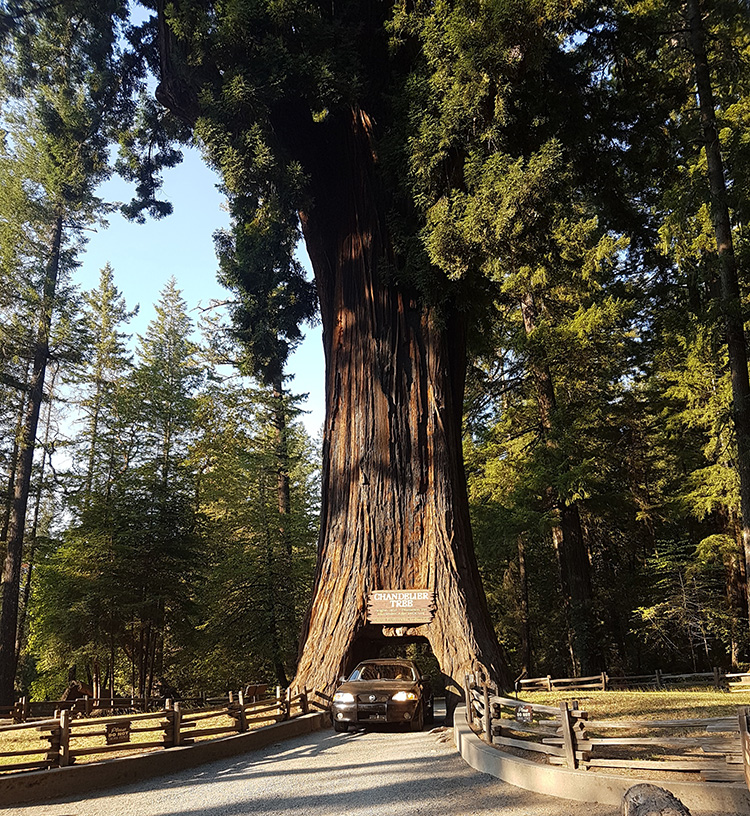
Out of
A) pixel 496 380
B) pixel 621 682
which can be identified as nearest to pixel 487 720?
pixel 621 682

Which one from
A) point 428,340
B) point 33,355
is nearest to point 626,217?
point 428,340

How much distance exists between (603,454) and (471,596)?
9.98 metres

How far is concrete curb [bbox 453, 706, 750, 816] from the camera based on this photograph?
500 cm

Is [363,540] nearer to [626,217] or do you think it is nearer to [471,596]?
[471,596]

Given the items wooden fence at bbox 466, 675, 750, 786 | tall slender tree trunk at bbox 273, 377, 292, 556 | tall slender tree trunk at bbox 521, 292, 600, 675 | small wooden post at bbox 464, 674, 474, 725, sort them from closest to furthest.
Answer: wooden fence at bbox 466, 675, 750, 786 → small wooden post at bbox 464, 674, 474, 725 → tall slender tree trunk at bbox 521, 292, 600, 675 → tall slender tree trunk at bbox 273, 377, 292, 556

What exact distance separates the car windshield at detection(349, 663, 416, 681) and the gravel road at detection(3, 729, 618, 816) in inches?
91.9

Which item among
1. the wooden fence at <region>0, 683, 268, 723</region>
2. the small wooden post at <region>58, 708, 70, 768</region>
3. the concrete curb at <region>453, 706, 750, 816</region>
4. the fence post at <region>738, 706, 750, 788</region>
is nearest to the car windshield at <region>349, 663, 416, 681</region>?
the wooden fence at <region>0, 683, 268, 723</region>

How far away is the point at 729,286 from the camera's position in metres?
12.9

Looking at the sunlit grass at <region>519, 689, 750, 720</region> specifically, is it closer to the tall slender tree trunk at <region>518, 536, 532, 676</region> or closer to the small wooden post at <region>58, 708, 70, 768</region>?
the small wooden post at <region>58, 708, 70, 768</region>

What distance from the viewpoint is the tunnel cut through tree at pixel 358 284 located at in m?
12.2

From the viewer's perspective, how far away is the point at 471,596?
12.0m

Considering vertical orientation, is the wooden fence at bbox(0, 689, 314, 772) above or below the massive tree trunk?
below

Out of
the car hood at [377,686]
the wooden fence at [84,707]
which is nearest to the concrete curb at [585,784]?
the car hood at [377,686]

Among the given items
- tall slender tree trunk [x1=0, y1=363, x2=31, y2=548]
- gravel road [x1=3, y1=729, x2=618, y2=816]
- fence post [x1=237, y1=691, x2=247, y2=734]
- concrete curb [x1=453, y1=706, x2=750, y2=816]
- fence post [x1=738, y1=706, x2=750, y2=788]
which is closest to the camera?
fence post [x1=738, y1=706, x2=750, y2=788]
